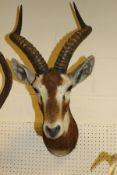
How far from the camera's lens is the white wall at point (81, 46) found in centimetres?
210

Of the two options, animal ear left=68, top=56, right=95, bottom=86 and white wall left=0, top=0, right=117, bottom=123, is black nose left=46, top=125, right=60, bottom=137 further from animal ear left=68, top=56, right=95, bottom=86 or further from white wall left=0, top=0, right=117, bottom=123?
white wall left=0, top=0, right=117, bottom=123

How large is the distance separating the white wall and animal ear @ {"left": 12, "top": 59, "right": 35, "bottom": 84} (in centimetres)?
33

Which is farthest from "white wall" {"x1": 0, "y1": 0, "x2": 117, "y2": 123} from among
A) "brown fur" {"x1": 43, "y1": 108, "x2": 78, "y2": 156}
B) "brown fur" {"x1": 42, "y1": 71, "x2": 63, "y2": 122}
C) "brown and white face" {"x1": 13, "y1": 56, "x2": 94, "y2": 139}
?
"brown fur" {"x1": 42, "y1": 71, "x2": 63, "y2": 122}

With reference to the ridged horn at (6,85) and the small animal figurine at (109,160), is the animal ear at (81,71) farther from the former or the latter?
the ridged horn at (6,85)

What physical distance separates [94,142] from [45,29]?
0.79 metres

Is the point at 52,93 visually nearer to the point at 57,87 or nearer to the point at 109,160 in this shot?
the point at 57,87

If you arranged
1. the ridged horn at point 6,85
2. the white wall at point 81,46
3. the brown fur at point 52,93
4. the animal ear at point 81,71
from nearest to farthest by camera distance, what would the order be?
the brown fur at point 52,93, the animal ear at point 81,71, the white wall at point 81,46, the ridged horn at point 6,85

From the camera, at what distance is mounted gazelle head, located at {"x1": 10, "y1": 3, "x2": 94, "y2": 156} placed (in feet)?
5.65

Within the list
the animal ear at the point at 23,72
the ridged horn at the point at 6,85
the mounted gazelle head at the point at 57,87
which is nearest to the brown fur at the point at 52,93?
the mounted gazelle head at the point at 57,87

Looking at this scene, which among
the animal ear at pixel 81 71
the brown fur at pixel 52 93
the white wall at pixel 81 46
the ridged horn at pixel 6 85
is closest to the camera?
the brown fur at pixel 52 93

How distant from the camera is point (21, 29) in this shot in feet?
7.50

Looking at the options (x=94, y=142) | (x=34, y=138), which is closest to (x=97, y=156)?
(x=94, y=142)

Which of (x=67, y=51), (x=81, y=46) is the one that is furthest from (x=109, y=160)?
(x=81, y=46)

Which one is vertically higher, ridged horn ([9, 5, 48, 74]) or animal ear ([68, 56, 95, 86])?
ridged horn ([9, 5, 48, 74])
